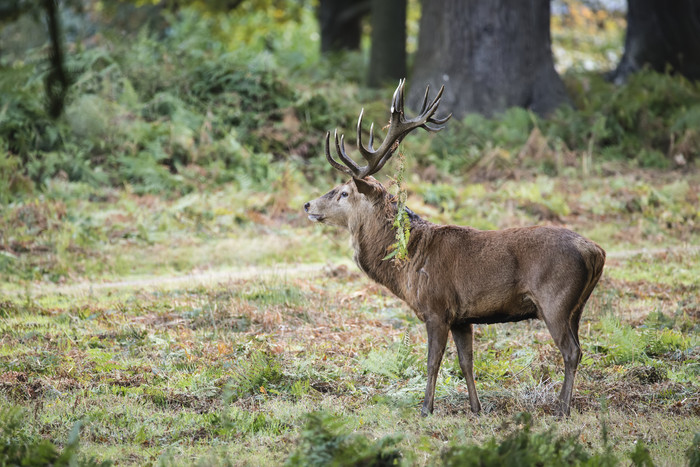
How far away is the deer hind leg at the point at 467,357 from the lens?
6773 mm

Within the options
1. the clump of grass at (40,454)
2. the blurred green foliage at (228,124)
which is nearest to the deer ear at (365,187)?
the clump of grass at (40,454)

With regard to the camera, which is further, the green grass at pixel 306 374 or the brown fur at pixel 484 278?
the brown fur at pixel 484 278

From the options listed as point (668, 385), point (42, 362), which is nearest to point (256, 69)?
point (42, 362)

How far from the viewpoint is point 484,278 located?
6.65 metres

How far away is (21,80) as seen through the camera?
17.1 m

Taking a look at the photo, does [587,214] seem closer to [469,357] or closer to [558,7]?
[469,357]

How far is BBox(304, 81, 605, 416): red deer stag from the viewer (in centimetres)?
638

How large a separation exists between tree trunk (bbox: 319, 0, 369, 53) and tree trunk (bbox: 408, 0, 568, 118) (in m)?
6.92

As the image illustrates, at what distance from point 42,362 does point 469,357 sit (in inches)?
160

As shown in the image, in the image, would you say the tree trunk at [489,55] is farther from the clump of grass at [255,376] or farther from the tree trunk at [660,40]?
the clump of grass at [255,376]

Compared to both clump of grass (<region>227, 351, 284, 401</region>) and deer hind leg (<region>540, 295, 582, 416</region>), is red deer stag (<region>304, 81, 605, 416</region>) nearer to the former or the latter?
deer hind leg (<region>540, 295, 582, 416</region>)

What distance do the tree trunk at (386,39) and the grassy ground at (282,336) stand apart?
6986 millimetres

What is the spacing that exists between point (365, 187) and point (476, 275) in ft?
5.02

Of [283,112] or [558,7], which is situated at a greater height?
[558,7]
